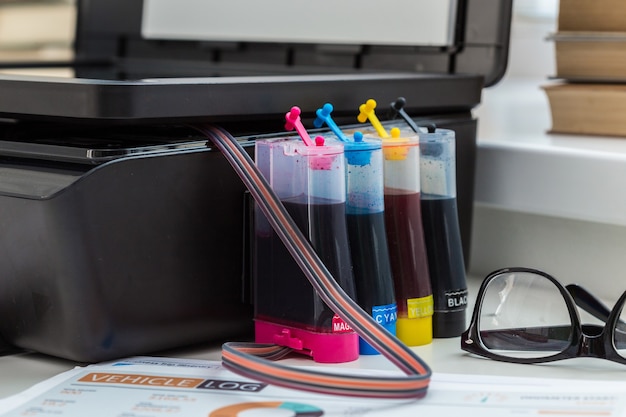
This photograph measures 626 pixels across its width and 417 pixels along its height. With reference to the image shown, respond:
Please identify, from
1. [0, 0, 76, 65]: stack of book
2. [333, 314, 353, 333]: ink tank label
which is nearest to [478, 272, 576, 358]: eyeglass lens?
[333, 314, 353, 333]: ink tank label

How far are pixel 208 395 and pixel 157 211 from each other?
129 mm

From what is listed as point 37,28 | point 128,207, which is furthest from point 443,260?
point 37,28

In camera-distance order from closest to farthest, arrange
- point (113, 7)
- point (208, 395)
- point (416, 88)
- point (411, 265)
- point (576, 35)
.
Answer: point (208, 395) → point (411, 265) → point (416, 88) → point (576, 35) → point (113, 7)

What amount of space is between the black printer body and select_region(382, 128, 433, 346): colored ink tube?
8 centimetres

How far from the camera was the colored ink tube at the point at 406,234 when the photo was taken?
0.70m

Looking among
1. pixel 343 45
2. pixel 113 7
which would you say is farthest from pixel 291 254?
pixel 113 7

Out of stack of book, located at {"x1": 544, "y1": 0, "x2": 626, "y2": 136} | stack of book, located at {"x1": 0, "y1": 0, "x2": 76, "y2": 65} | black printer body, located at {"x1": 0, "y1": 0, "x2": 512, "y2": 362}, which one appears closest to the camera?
black printer body, located at {"x1": 0, "y1": 0, "x2": 512, "y2": 362}

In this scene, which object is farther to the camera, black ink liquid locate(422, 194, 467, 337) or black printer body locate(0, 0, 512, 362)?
black ink liquid locate(422, 194, 467, 337)

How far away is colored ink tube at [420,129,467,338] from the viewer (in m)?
0.73

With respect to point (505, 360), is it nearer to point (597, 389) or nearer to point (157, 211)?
point (597, 389)

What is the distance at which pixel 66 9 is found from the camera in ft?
4.26

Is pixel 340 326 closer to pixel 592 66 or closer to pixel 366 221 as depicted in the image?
pixel 366 221

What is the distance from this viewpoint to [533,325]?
708 mm

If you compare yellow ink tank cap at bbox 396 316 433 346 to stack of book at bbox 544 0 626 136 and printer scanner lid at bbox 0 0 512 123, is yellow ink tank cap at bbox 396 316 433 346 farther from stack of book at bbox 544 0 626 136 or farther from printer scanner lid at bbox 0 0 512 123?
stack of book at bbox 544 0 626 136
